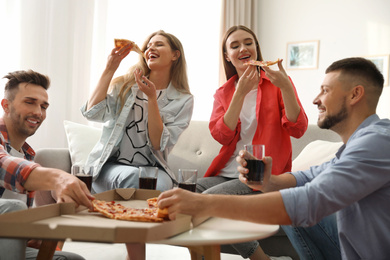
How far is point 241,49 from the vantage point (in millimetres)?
2891

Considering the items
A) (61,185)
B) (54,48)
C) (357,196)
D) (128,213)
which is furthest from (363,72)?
(54,48)

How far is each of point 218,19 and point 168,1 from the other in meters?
0.77

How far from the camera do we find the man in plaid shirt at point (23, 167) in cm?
148

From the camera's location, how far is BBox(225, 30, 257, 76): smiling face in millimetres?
2912

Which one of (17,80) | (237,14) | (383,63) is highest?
(237,14)

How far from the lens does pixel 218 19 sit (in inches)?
215

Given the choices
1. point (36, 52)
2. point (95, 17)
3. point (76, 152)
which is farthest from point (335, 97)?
point (95, 17)

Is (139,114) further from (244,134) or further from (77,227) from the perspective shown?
(77,227)

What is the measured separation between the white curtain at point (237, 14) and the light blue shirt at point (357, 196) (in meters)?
4.01

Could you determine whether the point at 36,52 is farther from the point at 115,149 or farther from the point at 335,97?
the point at 335,97

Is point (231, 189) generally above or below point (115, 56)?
below

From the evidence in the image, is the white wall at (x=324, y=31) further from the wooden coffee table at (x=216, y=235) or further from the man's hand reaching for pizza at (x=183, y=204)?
the man's hand reaching for pizza at (x=183, y=204)

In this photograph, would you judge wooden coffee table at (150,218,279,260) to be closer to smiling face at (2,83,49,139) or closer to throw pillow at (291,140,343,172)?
smiling face at (2,83,49,139)

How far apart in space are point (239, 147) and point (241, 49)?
64 centimetres
